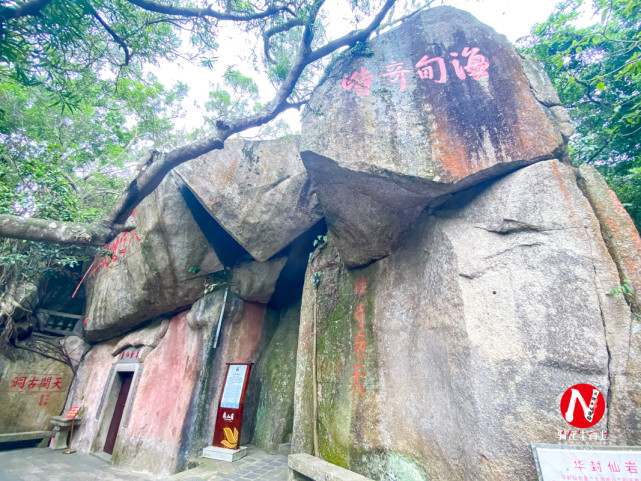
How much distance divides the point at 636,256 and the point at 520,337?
1076 millimetres

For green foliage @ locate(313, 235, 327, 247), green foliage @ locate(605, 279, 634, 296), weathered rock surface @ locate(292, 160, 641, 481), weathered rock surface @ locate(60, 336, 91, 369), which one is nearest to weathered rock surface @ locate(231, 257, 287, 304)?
green foliage @ locate(313, 235, 327, 247)

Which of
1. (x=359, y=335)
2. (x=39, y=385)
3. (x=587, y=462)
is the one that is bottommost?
(x=39, y=385)

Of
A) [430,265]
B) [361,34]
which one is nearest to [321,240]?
[430,265]

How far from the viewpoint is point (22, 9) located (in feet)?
10.0

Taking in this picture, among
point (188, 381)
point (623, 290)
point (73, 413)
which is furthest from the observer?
point (73, 413)

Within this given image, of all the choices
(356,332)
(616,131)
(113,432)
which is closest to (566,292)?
(356,332)

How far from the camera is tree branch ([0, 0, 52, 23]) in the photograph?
9.84 feet

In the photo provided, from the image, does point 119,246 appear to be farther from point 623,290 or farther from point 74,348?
point 623,290

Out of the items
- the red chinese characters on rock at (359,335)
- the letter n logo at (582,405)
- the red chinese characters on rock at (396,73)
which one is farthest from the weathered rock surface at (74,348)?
the letter n logo at (582,405)

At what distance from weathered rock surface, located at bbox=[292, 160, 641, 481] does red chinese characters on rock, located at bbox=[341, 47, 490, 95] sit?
4.44 ft

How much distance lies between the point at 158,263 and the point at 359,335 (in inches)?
182

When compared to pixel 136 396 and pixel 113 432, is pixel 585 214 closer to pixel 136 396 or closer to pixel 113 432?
pixel 136 396

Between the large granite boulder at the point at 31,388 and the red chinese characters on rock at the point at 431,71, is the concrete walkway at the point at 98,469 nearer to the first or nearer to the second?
the large granite boulder at the point at 31,388

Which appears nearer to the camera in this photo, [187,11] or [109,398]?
[187,11]
